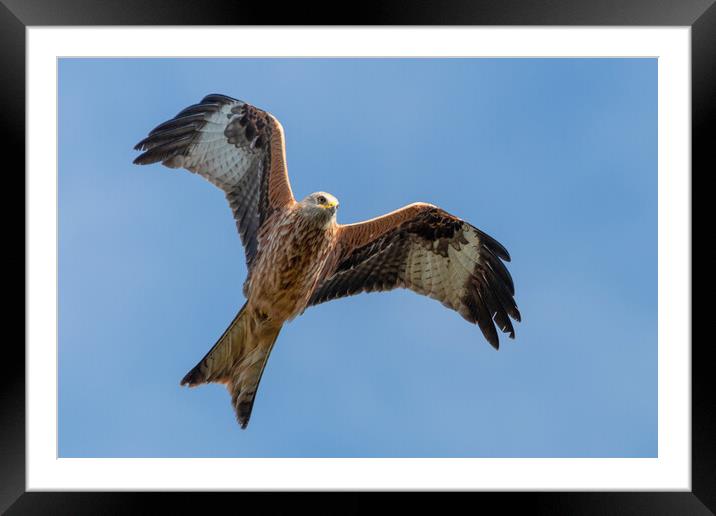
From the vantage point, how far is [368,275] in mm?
6758

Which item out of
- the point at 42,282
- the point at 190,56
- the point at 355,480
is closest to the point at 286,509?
the point at 355,480

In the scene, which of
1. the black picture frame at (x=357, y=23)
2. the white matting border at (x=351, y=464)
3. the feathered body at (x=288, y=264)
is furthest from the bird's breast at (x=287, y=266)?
the black picture frame at (x=357, y=23)

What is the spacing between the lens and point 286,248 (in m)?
6.11

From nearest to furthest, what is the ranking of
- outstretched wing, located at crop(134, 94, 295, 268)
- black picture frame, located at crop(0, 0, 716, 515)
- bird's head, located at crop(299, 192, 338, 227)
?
1. black picture frame, located at crop(0, 0, 716, 515)
2. bird's head, located at crop(299, 192, 338, 227)
3. outstretched wing, located at crop(134, 94, 295, 268)

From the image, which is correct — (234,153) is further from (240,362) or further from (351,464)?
(351,464)

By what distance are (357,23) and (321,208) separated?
2.01 m

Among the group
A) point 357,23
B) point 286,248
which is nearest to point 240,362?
point 286,248

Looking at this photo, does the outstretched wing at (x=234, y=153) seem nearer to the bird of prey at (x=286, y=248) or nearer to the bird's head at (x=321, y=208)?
the bird of prey at (x=286, y=248)

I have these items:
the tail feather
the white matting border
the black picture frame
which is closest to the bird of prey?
the tail feather

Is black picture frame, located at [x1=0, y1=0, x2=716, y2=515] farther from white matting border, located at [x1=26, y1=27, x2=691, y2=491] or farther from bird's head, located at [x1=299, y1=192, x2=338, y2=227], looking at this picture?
bird's head, located at [x1=299, y1=192, x2=338, y2=227]

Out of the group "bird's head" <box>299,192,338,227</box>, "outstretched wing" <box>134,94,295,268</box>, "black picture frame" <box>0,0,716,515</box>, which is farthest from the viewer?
"outstretched wing" <box>134,94,295,268</box>

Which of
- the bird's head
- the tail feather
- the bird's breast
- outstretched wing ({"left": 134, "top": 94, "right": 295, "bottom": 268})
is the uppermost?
outstretched wing ({"left": 134, "top": 94, "right": 295, "bottom": 268})

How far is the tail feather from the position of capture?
19.7 ft

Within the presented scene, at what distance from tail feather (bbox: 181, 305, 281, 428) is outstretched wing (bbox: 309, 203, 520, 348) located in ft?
2.22
